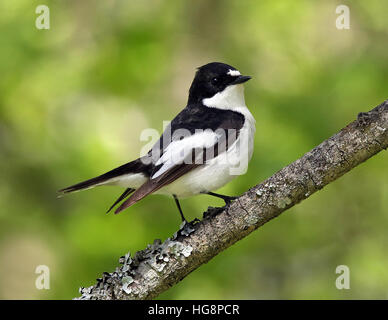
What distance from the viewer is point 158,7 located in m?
5.73

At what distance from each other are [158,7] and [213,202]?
7.38 feet

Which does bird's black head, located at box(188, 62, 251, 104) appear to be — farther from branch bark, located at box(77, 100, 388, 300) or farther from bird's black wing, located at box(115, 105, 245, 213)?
branch bark, located at box(77, 100, 388, 300)

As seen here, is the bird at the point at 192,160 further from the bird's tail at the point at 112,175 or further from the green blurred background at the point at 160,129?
the green blurred background at the point at 160,129

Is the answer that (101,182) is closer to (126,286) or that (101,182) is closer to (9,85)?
(126,286)

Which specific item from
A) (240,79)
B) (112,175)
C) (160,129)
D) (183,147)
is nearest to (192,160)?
(183,147)

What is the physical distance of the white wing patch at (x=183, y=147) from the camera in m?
3.92

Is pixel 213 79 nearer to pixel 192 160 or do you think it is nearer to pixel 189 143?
pixel 189 143

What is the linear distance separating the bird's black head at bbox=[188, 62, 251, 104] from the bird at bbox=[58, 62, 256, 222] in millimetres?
236

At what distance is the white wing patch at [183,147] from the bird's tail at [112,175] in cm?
18

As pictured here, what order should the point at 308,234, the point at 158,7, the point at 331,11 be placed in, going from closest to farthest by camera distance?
the point at 308,234
the point at 158,7
the point at 331,11

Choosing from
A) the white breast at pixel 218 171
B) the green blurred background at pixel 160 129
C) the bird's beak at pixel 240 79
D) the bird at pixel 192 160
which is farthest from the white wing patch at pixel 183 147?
the green blurred background at pixel 160 129

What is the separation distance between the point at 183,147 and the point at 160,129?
1.33 meters

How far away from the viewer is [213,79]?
467cm
